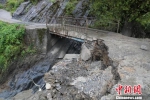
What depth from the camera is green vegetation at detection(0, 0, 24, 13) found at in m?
20.4

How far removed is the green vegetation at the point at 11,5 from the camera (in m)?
20.4

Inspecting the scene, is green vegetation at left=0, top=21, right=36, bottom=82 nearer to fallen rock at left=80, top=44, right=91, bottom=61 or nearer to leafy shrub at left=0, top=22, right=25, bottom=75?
leafy shrub at left=0, top=22, right=25, bottom=75

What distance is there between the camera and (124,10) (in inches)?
412

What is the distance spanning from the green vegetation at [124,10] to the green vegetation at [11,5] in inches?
456

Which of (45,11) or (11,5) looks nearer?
(45,11)

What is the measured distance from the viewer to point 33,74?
12.5 meters

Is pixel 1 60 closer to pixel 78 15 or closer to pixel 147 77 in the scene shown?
pixel 78 15

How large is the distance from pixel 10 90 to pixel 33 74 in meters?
1.79

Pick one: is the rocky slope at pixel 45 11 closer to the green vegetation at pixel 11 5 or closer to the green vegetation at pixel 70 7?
the green vegetation at pixel 70 7

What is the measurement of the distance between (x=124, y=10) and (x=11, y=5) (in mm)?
15274

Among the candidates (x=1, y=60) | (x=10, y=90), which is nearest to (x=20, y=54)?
(x=1, y=60)

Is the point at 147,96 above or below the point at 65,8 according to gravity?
below

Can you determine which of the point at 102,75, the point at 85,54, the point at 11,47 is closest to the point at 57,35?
the point at 11,47

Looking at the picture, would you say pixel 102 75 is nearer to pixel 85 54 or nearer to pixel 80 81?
pixel 80 81
